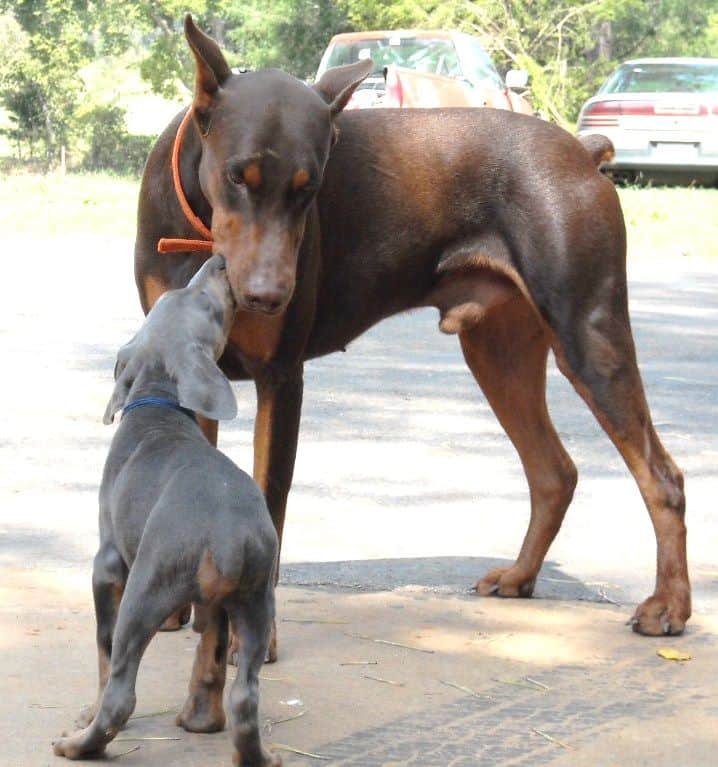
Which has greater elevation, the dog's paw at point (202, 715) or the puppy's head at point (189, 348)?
the puppy's head at point (189, 348)

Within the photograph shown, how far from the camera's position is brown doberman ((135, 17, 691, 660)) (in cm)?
443

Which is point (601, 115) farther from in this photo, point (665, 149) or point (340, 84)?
point (340, 84)

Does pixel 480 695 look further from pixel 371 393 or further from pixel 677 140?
pixel 677 140

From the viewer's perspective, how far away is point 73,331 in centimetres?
1032

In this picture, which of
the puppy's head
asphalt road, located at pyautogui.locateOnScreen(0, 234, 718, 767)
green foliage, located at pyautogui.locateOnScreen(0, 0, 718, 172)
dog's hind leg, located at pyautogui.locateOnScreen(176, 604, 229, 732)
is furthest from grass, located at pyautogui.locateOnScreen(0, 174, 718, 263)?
dog's hind leg, located at pyautogui.locateOnScreen(176, 604, 229, 732)

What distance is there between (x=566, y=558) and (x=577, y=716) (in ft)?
5.51

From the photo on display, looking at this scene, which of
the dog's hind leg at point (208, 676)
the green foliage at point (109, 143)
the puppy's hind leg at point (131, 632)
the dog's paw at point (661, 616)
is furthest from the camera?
the green foliage at point (109, 143)

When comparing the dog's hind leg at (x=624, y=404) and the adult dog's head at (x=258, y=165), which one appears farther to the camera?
the dog's hind leg at (x=624, y=404)

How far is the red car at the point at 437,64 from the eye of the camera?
19.3 metres

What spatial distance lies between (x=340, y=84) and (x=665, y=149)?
56.6 ft

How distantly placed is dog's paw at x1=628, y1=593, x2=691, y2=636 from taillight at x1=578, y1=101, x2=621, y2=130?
16.9 meters

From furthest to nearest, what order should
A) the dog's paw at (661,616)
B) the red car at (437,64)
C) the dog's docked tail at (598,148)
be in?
1. the red car at (437,64)
2. the dog's docked tail at (598,148)
3. the dog's paw at (661,616)

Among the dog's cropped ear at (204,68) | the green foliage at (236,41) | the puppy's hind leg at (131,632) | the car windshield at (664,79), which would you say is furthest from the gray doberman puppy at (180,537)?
the green foliage at (236,41)

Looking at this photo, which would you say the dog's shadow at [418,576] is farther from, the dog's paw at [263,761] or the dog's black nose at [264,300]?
the dog's paw at [263,761]
